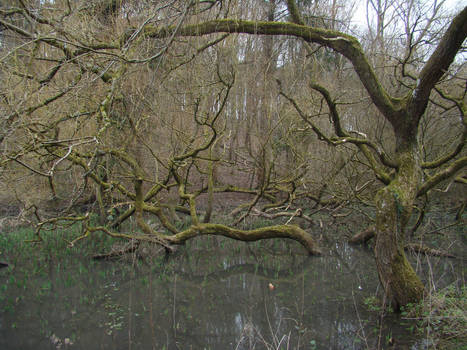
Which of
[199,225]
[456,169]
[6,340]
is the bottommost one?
[6,340]

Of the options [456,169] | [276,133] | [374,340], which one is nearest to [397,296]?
[374,340]

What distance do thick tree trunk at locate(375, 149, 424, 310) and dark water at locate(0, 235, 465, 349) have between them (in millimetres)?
370

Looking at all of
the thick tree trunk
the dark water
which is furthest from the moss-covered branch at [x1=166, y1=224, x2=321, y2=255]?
the thick tree trunk

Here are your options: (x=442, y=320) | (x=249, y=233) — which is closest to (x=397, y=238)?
(x=442, y=320)

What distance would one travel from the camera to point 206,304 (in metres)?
5.43

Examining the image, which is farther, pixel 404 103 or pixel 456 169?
pixel 456 169

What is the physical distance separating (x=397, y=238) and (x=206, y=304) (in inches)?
107

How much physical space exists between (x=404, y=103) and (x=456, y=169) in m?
1.14

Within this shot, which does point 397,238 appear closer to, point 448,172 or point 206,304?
point 448,172

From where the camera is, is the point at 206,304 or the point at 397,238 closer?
the point at 397,238

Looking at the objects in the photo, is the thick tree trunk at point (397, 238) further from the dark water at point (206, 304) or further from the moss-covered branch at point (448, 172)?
the moss-covered branch at point (448, 172)

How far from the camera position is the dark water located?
14.0ft

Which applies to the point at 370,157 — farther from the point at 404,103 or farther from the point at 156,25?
the point at 156,25

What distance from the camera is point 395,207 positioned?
14.2 ft
